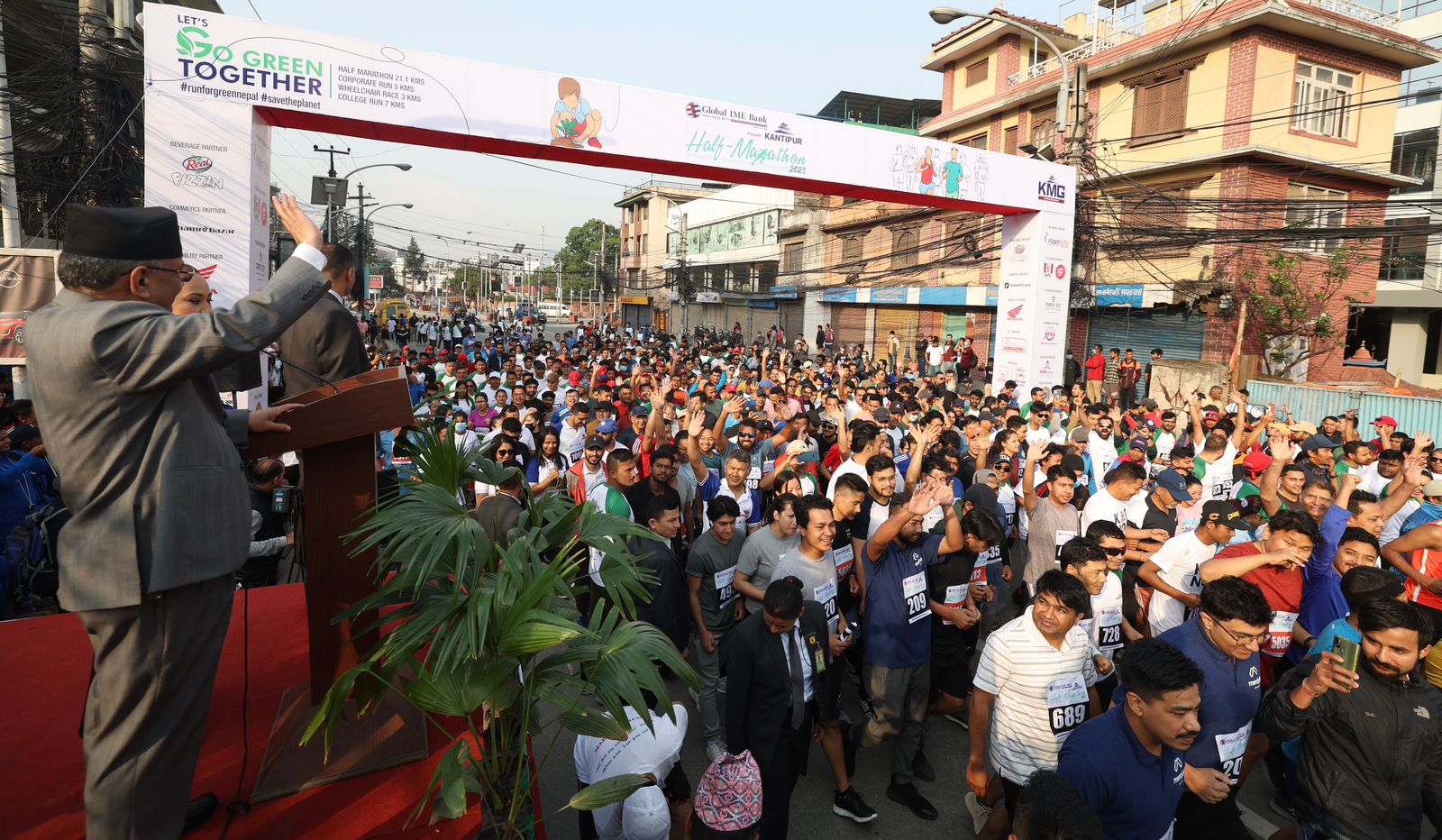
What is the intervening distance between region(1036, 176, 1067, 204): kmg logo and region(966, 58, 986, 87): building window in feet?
53.2

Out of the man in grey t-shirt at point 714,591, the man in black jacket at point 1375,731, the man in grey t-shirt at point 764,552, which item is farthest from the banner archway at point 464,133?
the man in black jacket at point 1375,731

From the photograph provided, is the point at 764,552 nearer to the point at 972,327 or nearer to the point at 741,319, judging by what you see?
the point at 972,327

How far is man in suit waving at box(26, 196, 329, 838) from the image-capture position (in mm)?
1922

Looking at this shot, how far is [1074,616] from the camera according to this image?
344 centimetres

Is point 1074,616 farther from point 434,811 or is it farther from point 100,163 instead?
point 100,163

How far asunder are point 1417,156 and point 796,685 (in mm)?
33251

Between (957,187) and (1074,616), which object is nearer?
(1074,616)

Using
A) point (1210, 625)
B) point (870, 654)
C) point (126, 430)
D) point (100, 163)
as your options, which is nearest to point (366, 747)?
point (126, 430)

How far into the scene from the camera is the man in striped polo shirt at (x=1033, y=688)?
3412 mm

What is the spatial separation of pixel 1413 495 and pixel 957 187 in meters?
7.80

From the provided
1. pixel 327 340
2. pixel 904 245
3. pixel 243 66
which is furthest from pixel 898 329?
pixel 327 340

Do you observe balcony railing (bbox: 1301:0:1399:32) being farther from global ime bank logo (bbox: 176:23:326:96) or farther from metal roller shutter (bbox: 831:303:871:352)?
global ime bank logo (bbox: 176:23:326:96)

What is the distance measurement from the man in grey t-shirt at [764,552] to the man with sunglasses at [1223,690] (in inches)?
81.7

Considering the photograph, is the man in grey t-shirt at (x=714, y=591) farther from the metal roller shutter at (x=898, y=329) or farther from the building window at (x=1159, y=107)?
the metal roller shutter at (x=898, y=329)
